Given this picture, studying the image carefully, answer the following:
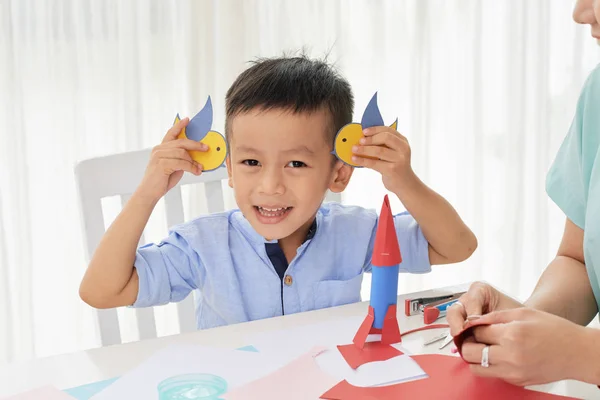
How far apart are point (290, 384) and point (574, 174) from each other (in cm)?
56

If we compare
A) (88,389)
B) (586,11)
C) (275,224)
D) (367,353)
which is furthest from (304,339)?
(586,11)

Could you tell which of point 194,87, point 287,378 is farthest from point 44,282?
point 287,378

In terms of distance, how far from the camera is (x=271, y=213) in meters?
1.24

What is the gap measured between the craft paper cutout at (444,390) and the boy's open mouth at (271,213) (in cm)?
36

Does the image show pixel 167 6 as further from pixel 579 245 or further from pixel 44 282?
pixel 579 245

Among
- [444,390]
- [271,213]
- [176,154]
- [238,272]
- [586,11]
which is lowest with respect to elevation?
[444,390]

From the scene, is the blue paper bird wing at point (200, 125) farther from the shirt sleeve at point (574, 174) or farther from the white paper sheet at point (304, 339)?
the shirt sleeve at point (574, 174)

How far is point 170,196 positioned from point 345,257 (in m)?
0.37

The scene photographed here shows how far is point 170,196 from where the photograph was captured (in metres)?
1.46

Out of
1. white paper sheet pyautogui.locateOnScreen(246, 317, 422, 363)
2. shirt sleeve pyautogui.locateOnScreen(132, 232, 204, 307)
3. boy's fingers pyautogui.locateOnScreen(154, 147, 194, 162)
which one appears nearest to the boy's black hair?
boy's fingers pyautogui.locateOnScreen(154, 147, 194, 162)

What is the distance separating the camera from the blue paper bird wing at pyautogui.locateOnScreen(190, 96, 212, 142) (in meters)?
1.19

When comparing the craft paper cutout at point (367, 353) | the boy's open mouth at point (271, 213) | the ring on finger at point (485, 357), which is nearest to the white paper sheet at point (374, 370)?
the craft paper cutout at point (367, 353)

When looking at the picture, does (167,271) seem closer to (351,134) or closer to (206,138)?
(206,138)

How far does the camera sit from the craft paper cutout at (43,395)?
3.08 feet
